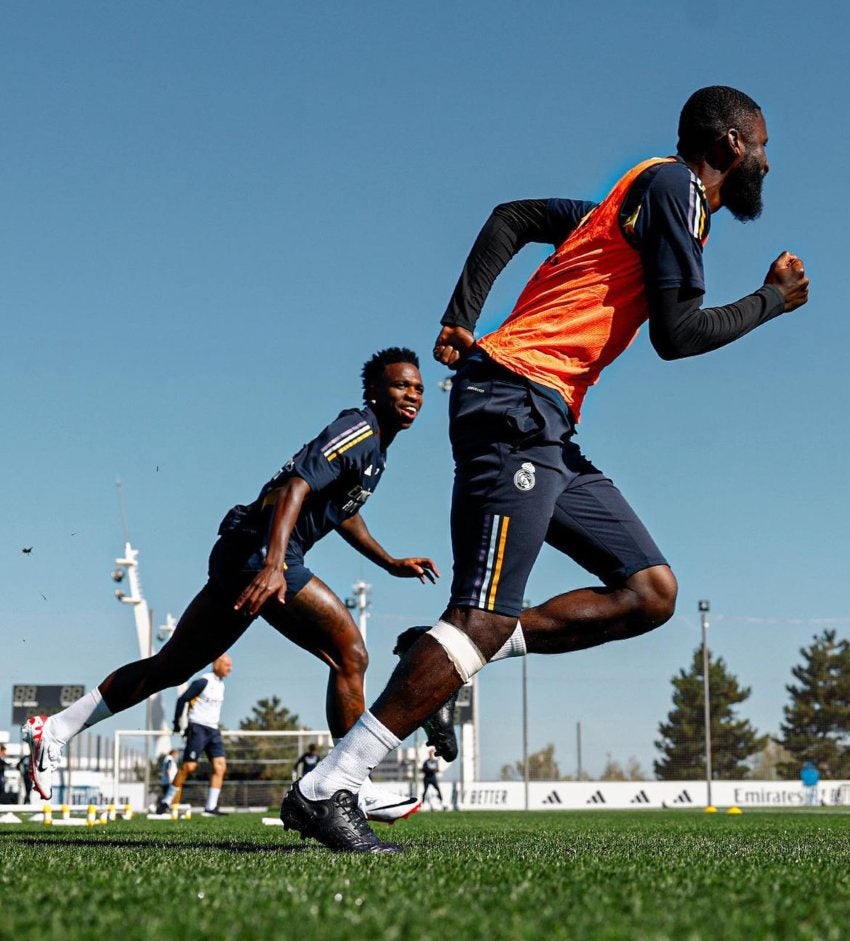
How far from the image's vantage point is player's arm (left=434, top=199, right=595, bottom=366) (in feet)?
15.6

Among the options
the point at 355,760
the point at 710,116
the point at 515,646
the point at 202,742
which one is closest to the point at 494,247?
the point at 710,116

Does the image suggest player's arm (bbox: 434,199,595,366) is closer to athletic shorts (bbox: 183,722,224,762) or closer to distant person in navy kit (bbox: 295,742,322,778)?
athletic shorts (bbox: 183,722,224,762)

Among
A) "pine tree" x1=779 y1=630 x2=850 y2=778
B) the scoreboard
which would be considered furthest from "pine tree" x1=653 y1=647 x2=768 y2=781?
the scoreboard

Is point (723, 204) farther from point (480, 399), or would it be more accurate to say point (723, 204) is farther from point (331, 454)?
point (331, 454)

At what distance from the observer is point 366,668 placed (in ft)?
21.0

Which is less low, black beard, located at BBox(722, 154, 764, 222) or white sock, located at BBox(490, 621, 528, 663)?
black beard, located at BBox(722, 154, 764, 222)

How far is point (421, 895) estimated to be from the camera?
9.53ft

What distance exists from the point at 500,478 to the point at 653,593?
981 millimetres

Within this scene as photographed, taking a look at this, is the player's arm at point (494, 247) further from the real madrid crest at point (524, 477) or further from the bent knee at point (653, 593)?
the bent knee at point (653, 593)

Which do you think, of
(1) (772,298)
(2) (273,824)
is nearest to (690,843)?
(1) (772,298)

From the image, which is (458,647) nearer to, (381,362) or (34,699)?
(381,362)

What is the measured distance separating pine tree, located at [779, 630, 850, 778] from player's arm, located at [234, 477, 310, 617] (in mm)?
78213

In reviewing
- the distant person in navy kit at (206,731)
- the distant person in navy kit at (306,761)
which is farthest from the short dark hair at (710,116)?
the distant person in navy kit at (306,761)

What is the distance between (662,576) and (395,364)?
2257 millimetres
